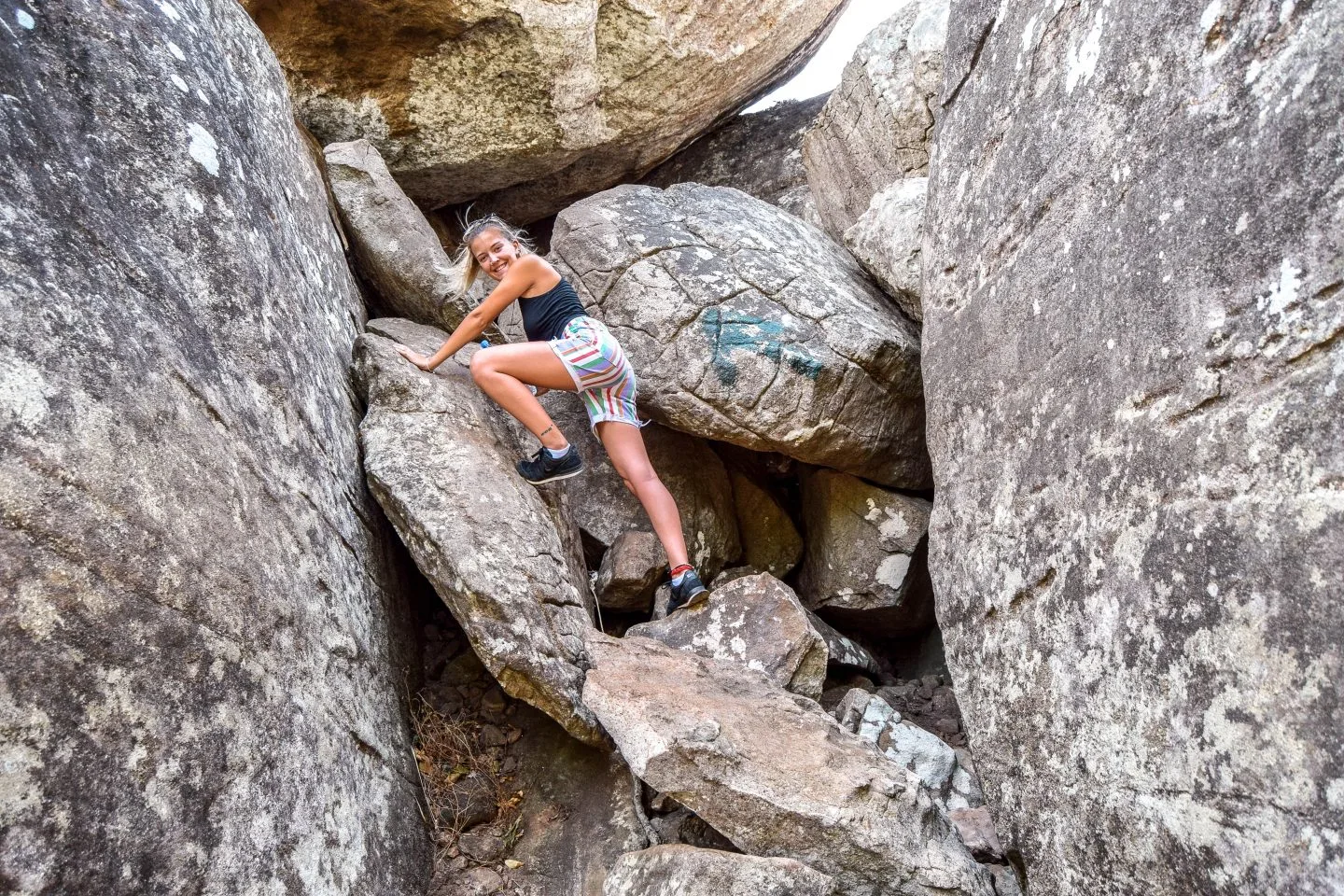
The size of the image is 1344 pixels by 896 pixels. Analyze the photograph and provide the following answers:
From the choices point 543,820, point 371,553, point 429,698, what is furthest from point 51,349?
point 543,820

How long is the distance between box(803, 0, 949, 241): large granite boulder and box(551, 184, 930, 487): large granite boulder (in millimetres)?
1193

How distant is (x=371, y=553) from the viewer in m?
3.21

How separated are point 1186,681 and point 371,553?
8.41 feet

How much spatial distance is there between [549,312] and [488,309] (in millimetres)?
285

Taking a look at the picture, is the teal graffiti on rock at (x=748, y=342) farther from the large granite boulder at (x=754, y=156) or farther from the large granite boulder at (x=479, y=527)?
the large granite boulder at (x=754, y=156)

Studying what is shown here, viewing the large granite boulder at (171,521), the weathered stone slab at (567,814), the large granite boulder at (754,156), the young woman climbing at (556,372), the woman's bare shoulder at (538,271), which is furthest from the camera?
the large granite boulder at (754,156)

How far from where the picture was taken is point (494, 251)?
13.3ft

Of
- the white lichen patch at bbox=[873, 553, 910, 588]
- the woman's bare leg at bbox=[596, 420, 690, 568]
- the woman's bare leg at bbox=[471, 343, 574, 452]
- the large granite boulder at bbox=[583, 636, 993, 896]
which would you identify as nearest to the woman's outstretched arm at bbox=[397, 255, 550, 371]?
the woman's bare leg at bbox=[471, 343, 574, 452]

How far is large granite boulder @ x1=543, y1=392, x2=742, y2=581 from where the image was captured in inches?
168

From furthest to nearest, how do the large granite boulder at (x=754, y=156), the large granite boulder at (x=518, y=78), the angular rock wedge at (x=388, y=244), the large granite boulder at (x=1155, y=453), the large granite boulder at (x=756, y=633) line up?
the large granite boulder at (x=754, y=156)
the large granite boulder at (x=518, y=78)
the angular rock wedge at (x=388, y=244)
the large granite boulder at (x=756, y=633)
the large granite boulder at (x=1155, y=453)

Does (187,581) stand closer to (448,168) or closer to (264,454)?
(264,454)

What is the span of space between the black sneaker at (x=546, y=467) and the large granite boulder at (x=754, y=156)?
3388 mm

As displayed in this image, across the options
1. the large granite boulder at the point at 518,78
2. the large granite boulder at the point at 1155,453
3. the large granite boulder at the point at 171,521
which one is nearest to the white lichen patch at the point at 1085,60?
the large granite boulder at the point at 1155,453

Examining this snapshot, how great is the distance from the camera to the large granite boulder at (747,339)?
3.96 meters
